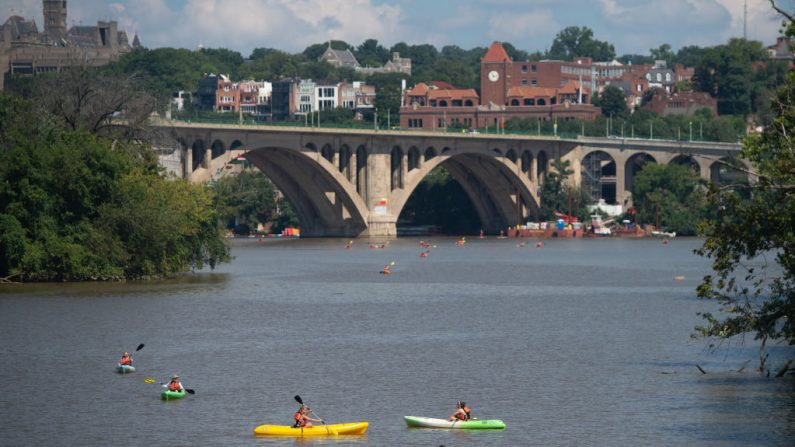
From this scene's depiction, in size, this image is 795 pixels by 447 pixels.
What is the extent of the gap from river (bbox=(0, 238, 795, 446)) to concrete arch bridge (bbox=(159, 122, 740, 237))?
4087cm

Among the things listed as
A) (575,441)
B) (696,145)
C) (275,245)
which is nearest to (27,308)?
(575,441)

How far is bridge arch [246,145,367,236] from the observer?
507 feet

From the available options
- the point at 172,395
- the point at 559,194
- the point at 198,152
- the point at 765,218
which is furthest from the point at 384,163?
the point at 765,218

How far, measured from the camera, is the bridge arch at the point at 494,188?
595ft

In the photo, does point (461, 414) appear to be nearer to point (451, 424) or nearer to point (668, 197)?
point (451, 424)

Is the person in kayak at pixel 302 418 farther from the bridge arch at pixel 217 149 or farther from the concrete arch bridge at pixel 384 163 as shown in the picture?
the bridge arch at pixel 217 149

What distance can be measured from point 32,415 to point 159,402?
452cm

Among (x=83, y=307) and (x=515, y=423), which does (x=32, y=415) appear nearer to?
(x=515, y=423)

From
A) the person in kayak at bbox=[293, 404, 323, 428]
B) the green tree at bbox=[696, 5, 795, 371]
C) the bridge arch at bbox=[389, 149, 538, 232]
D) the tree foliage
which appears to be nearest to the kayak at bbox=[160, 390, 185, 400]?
the person in kayak at bbox=[293, 404, 323, 428]

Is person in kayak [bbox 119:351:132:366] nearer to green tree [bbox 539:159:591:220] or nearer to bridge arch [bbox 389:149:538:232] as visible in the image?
bridge arch [bbox 389:149:538:232]

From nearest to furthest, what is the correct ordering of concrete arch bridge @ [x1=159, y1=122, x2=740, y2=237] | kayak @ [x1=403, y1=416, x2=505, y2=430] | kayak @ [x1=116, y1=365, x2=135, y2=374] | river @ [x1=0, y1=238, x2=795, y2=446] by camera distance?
kayak @ [x1=403, y1=416, x2=505, y2=430], river @ [x1=0, y1=238, x2=795, y2=446], kayak @ [x1=116, y1=365, x2=135, y2=374], concrete arch bridge @ [x1=159, y1=122, x2=740, y2=237]

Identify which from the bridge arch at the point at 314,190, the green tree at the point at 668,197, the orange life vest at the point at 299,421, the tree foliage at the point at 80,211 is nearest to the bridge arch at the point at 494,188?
the green tree at the point at 668,197

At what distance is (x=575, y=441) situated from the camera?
148 ft

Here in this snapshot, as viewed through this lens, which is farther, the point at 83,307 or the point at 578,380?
the point at 83,307
